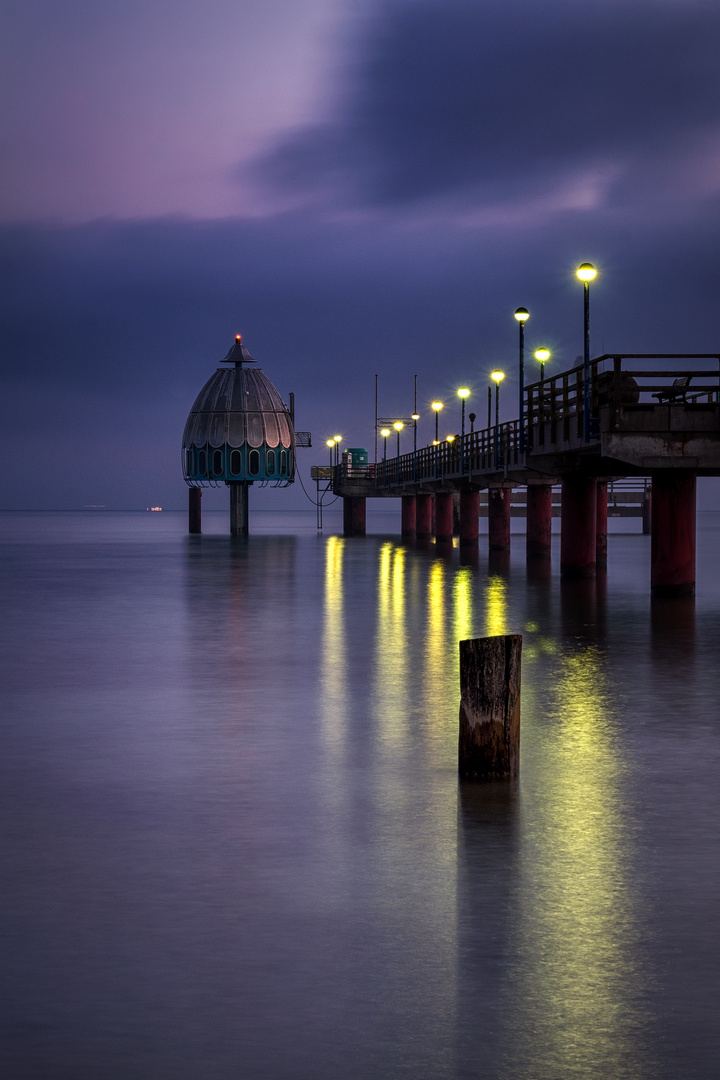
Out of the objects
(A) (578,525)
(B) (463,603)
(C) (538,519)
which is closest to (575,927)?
(B) (463,603)

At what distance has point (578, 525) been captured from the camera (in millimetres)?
38094

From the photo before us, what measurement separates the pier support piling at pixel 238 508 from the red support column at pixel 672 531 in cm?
6505

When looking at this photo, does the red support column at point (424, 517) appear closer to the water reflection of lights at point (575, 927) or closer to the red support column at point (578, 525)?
the red support column at point (578, 525)

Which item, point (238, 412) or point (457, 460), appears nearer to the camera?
point (457, 460)

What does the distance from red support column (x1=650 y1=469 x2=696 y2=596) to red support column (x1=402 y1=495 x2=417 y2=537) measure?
56462 millimetres

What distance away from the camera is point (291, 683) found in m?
16.5

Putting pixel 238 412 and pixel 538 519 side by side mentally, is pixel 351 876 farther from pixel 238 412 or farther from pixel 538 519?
pixel 238 412

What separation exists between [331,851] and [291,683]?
8145 mm

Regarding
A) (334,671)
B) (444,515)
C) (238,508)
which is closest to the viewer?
(334,671)

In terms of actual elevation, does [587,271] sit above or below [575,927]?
above

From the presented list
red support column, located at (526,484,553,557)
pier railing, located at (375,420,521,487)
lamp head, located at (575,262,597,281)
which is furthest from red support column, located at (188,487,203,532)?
lamp head, located at (575,262,597,281)

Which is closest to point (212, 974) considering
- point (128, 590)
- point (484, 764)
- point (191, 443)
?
point (484, 764)

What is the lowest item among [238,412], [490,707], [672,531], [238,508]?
[490,707]

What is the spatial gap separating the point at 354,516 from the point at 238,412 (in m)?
12.4
